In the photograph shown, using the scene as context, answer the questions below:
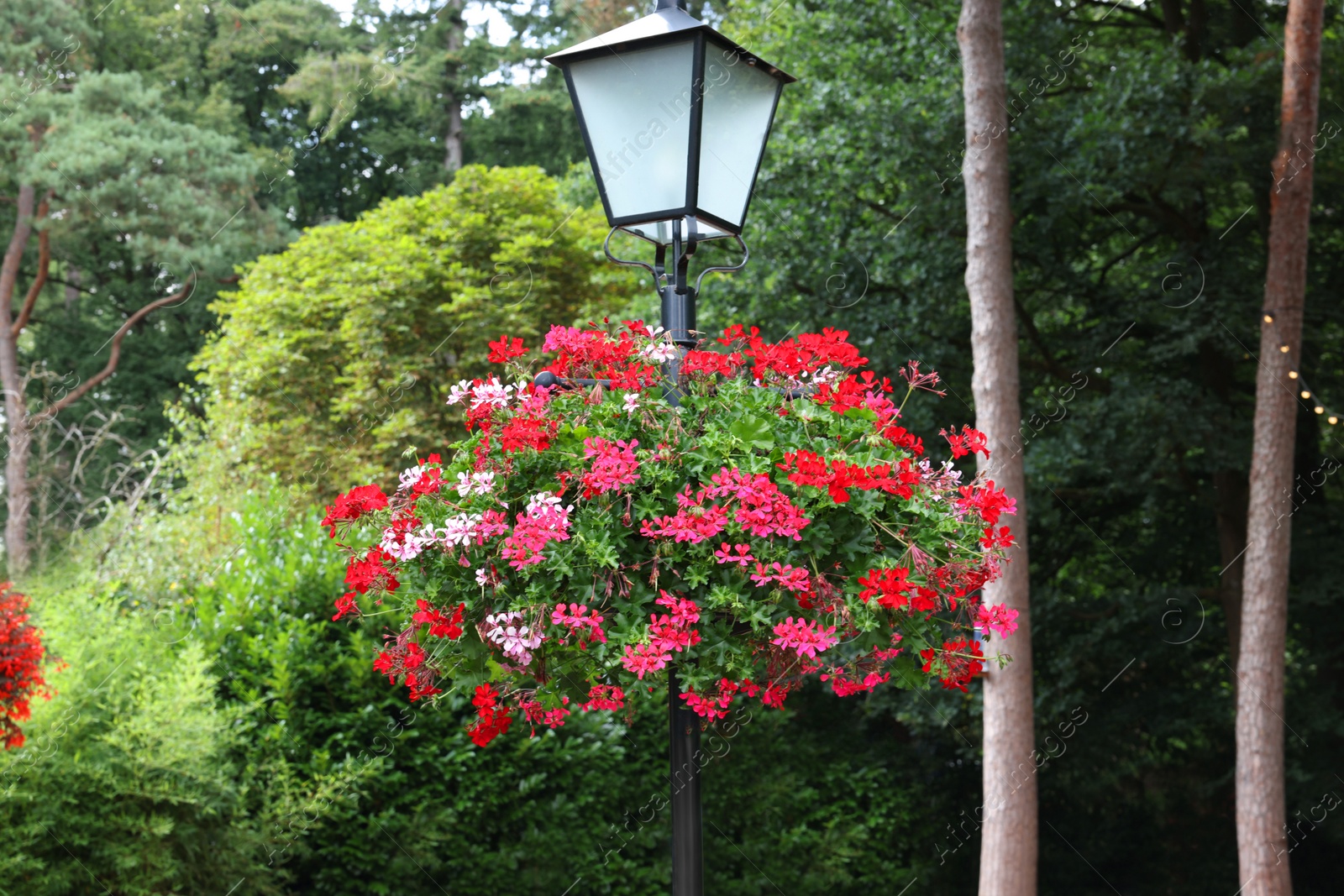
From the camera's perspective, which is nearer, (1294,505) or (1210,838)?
(1294,505)

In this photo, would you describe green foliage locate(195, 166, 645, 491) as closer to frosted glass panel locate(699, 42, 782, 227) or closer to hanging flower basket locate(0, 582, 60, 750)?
hanging flower basket locate(0, 582, 60, 750)

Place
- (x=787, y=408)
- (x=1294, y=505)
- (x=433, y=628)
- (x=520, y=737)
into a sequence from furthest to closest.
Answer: (x=1294, y=505) < (x=520, y=737) < (x=787, y=408) < (x=433, y=628)

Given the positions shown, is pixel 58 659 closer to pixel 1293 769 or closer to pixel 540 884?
pixel 540 884

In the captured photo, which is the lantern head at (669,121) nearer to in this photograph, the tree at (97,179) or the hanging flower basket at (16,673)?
the hanging flower basket at (16,673)

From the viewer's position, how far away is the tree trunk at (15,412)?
12.5m

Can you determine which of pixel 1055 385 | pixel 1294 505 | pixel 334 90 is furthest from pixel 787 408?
pixel 334 90

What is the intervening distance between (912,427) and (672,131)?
5.17 metres

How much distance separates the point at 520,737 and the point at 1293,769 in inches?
216

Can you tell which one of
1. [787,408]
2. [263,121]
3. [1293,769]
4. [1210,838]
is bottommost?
[1210,838]

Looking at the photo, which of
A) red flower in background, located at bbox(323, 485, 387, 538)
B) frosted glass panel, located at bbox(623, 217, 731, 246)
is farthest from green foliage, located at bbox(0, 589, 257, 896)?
frosted glass panel, located at bbox(623, 217, 731, 246)

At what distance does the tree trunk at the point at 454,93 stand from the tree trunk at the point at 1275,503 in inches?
459

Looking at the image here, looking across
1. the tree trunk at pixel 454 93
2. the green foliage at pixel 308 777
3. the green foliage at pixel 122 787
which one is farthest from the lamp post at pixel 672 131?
the tree trunk at pixel 454 93

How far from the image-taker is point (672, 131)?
2.39 metres

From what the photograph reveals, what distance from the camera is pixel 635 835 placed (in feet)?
19.7
